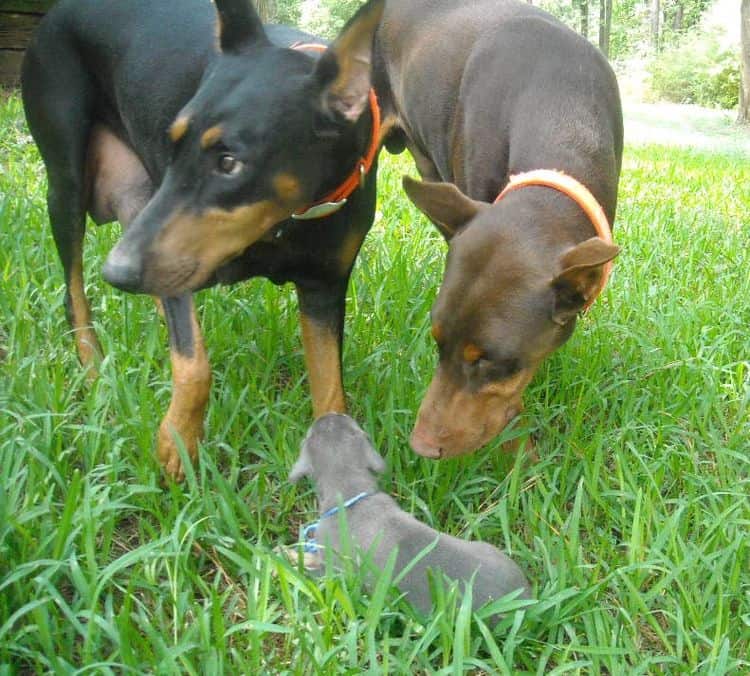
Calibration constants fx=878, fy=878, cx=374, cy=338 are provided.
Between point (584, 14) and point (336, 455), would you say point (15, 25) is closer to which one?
point (336, 455)

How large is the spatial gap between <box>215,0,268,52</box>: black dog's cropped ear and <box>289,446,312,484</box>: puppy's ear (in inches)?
52.5

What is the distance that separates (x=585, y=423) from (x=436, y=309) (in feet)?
2.97

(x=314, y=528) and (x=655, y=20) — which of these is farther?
(x=655, y=20)

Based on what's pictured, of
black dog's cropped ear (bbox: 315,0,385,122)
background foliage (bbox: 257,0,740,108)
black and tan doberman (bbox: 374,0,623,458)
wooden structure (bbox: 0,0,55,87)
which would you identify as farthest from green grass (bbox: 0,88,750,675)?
background foliage (bbox: 257,0,740,108)

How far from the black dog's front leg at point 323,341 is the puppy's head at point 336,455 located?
13.4 inches

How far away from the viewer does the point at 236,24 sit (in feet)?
9.28

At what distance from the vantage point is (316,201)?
9.23ft

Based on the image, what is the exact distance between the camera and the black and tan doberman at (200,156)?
2.54m

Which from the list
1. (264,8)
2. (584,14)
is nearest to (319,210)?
(264,8)

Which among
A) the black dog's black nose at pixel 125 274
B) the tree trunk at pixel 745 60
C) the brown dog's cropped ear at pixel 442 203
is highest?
the brown dog's cropped ear at pixel 442 203

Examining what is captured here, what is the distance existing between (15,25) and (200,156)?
560 centimetres

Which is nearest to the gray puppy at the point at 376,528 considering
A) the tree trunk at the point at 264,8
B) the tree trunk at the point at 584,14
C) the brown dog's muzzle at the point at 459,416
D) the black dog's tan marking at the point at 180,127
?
the brown dog's muzzle at the point at 459,416

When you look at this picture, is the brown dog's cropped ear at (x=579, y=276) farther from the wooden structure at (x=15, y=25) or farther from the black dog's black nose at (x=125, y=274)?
the wooden structure at (x=15, y=25)

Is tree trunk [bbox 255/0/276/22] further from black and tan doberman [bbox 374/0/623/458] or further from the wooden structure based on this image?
black and tan doberman [bbox 374/0/623/458]
